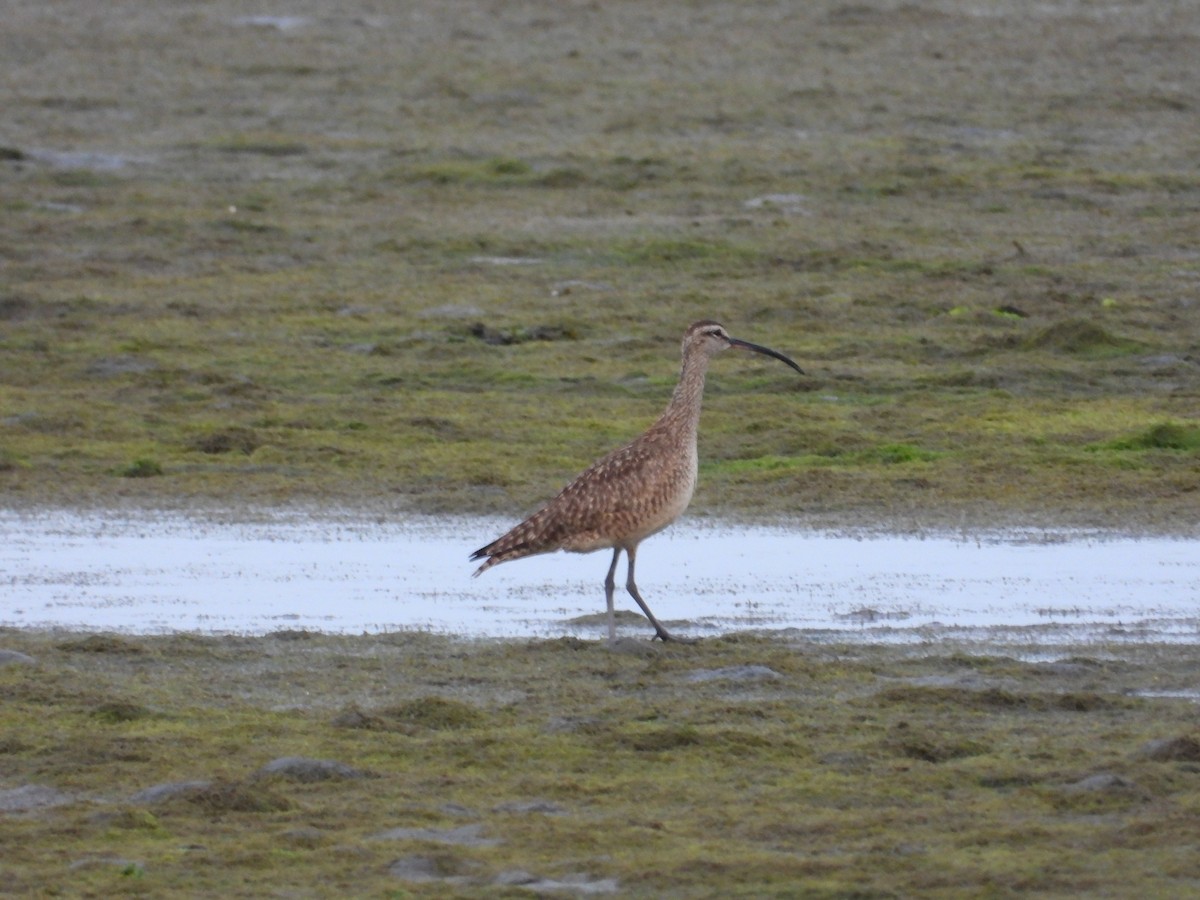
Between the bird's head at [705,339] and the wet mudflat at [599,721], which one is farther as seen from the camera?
the bird's head at [705,339]

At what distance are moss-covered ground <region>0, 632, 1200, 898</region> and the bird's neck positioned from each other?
1084 mm

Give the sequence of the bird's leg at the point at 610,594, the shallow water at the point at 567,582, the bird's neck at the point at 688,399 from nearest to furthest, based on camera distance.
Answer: the bird's leg at the point at 610,594
the shallow water at the point at 567,582
the bird's neck at the point at 688,399

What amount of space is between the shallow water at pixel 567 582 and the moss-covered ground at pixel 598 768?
21.5 inches

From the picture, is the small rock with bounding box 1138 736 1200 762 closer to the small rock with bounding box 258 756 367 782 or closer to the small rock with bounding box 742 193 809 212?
the small rock with bounding box 258 756 367 782

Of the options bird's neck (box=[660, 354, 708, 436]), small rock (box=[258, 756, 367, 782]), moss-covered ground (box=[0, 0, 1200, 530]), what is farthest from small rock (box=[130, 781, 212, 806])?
moss-covered ground (box=[0, 0, 1200, 530])

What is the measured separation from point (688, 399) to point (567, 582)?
1277 mm

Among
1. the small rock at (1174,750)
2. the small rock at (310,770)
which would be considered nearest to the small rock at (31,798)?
the small rock at (310,770)

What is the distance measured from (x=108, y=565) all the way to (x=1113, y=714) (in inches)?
197

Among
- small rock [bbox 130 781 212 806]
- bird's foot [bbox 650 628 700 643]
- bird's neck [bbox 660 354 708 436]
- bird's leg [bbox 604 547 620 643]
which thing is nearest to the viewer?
small rock [bbox 130 781 212 806]

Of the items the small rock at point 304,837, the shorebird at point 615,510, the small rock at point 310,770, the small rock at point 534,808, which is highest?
the shorebird at point 615,510

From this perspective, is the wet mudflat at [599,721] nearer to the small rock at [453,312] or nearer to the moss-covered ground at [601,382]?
the moss-covered ground at [601,382]

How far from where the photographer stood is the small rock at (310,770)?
736 centimetres

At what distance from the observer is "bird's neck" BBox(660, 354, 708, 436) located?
9.96m

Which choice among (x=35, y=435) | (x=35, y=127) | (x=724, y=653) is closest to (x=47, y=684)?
(x=724, y=653)
